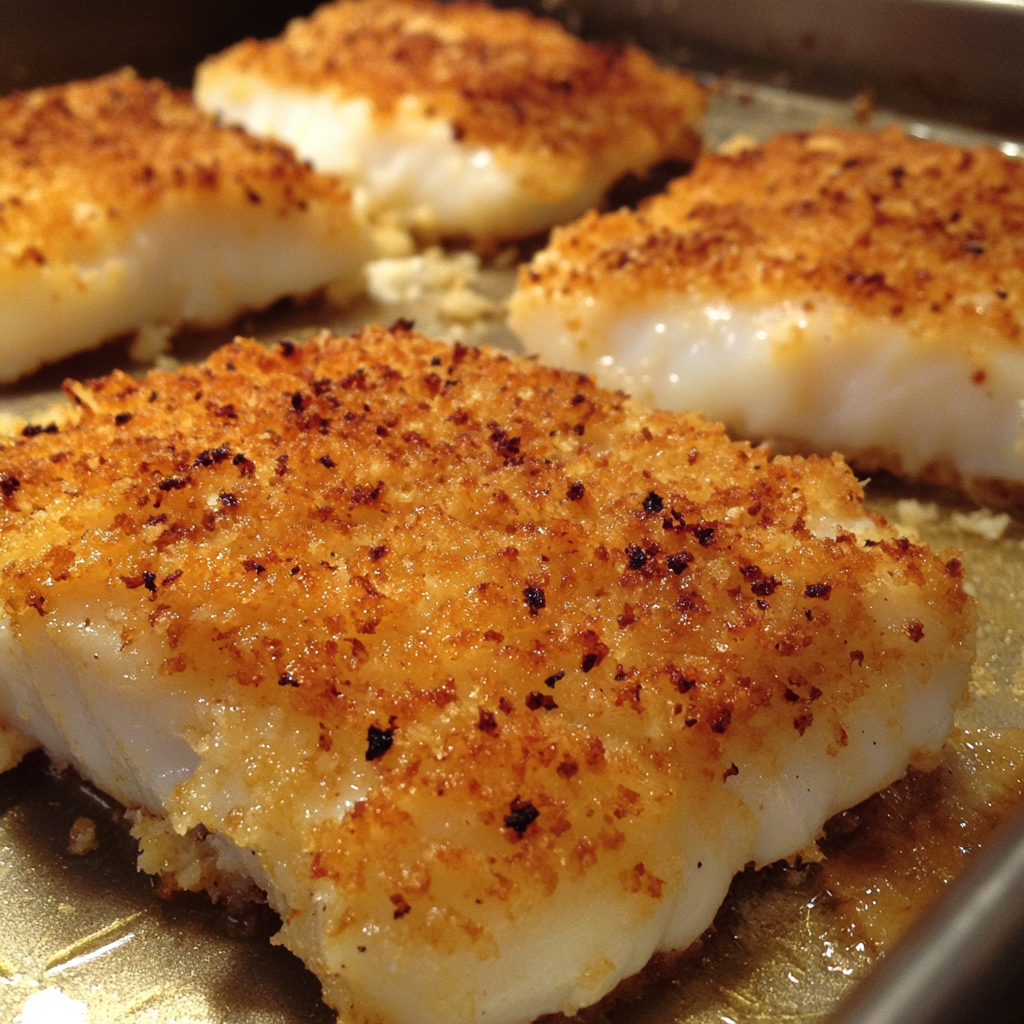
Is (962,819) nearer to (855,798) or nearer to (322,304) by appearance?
(855,798)

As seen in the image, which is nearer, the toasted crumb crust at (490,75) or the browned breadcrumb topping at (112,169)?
the browned breadcrumb topping at (112,169)

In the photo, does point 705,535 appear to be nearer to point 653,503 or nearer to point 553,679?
point 653,503

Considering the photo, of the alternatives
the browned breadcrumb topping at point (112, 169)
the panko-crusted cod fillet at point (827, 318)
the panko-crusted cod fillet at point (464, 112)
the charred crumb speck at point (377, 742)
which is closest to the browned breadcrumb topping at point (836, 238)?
the panko-crusted cod fillet at point (827, 318)

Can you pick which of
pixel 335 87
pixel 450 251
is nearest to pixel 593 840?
pixel 450 251

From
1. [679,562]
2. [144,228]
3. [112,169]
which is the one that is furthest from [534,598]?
[112,169]

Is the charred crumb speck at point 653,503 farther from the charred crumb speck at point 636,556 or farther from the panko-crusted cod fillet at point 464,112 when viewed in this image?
the panko-crusted cod fillet at point 464,112

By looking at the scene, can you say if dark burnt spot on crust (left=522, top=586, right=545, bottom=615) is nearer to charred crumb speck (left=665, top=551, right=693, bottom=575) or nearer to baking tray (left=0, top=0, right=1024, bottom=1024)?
charred crumb speck (left=665, top=551, right=693, bottom=575)
